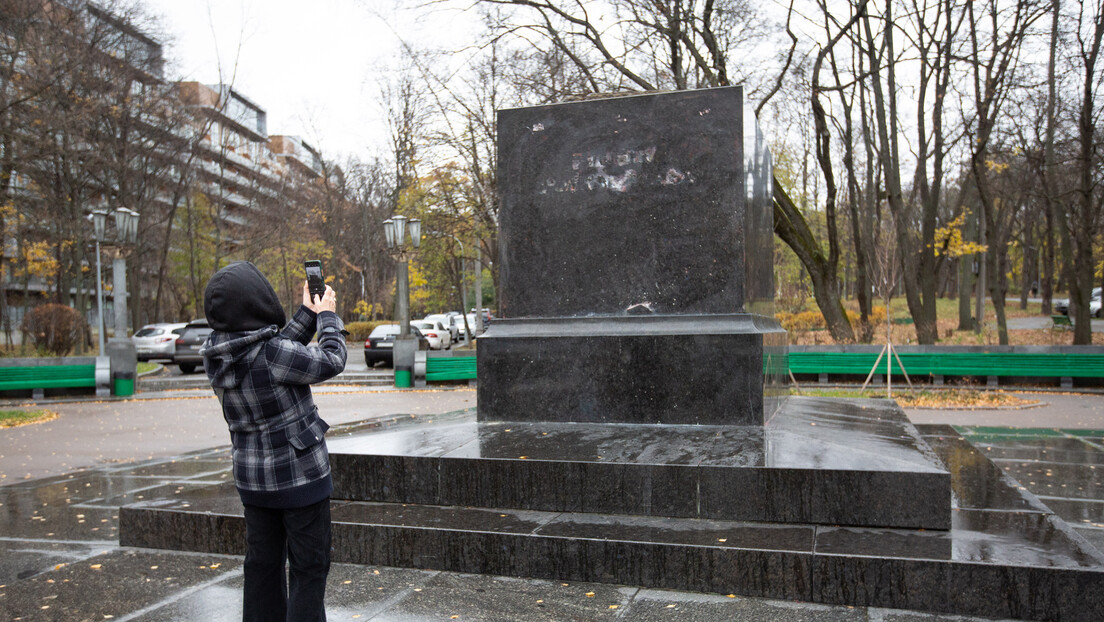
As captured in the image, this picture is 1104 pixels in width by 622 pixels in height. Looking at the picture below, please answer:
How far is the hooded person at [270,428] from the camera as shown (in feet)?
9.34

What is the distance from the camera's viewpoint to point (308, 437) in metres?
2.92

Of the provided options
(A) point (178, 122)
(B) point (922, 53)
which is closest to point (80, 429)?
(B) point (922, 53)

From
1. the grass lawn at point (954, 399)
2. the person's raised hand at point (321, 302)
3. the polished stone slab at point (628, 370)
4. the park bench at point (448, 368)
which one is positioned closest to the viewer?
the person's raised hand at point (321, 302)

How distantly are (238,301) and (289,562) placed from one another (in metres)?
0.97

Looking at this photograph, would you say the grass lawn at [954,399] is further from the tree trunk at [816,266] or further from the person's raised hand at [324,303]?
the person's raised hand at [324,303]

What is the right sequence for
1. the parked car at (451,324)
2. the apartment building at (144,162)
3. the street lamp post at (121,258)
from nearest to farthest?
the street lamp post at (121,258), the apartment building at (144,162), the parked car at (451,324)

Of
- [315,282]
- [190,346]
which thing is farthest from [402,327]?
[315,282]

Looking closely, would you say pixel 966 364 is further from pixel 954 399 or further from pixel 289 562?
pixel 289 562

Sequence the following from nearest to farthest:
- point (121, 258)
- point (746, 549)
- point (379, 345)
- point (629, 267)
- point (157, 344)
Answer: point (746, 549) → point (629, 267) → point (121, 258) → point (379, 345) → point (157, 344)


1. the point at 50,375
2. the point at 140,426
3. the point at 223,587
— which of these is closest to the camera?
the point at 223,587

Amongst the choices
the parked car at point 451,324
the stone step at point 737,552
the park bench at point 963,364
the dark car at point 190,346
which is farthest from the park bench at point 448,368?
the parked car at point 451,324

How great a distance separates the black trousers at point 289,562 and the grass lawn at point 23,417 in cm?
1256

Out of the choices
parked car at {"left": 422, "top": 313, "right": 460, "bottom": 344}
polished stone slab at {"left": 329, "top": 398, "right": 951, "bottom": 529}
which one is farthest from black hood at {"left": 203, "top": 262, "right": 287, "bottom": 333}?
parked car at {"left": 422, "top": 313, "right": 460, "bottom": 344}

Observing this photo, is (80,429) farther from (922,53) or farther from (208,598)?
(922,53)
